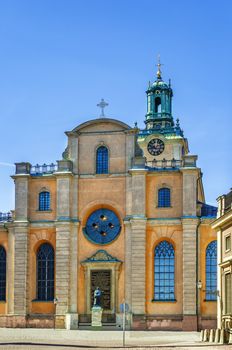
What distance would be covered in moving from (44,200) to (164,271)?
1114cm

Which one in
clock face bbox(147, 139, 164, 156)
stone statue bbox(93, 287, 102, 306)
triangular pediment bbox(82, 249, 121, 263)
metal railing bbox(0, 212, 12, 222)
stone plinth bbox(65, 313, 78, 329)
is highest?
clock face bbox(147, 139, 164, 156)

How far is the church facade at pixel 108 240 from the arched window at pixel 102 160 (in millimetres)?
80

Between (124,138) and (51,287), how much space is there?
13.1 m

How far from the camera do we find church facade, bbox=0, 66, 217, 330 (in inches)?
2302

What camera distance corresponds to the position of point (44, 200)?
61.6 metres

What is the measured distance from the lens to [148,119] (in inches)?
3054

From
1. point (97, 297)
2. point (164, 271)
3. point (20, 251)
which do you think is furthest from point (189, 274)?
point (20, 251)

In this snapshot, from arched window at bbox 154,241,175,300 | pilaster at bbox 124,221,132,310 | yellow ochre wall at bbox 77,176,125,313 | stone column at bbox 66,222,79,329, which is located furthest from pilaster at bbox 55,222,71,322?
arched window at bbox 154,241,175,300

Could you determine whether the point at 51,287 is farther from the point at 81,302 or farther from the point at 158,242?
the point at 158,242

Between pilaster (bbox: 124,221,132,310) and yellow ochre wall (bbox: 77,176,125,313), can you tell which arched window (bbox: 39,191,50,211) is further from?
pilaster (bbox: 124,221,132,310)

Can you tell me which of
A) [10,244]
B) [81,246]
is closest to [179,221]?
[81,246]

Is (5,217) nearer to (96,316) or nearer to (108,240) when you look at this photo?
(108,240)

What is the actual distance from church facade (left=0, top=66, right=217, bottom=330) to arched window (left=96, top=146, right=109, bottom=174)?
0.08 m

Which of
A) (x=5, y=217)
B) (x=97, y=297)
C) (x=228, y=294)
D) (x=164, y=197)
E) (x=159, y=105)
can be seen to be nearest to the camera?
(x=228, y=294)
